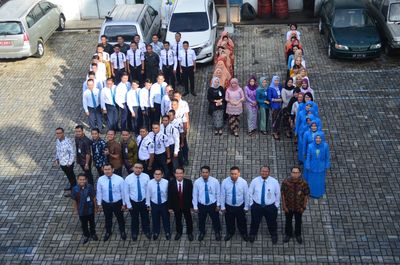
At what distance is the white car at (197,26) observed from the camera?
17219 millimetres

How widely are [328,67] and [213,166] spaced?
6.43 m

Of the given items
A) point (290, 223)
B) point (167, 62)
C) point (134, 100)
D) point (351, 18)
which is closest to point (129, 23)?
point (167, 62)

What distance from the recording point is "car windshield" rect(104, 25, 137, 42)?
56.4 feet

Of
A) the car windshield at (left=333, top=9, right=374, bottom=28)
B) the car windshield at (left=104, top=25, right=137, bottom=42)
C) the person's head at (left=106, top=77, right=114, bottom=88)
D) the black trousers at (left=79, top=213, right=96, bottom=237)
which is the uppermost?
the person's head at (left=106, top=77, right=114, bottom=88)

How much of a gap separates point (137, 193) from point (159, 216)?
728 millimetres

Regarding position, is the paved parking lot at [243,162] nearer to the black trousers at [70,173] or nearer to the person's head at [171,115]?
the black trousers at [70,173]

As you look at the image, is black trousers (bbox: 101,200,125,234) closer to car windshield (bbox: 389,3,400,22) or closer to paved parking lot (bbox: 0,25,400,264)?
paved parking lot (bbox: 0,25,400,264)

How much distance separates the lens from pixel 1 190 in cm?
1262

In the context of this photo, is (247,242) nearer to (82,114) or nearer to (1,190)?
(1,190)

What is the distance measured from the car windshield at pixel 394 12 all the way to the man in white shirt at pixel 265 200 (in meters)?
10.2

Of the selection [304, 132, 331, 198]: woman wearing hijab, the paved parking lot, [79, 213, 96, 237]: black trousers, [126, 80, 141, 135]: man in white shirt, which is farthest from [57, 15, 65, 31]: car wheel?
[304, 132, 331, 198]: woman wearing hijab

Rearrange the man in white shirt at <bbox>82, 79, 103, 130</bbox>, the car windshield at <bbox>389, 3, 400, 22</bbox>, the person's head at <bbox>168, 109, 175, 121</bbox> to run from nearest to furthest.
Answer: the person's head at <bbox>168, 109, 175, 121</bbox> → the man in white shirt at <bbox>82, 79, 103, 130</bbox> → the car windshield at <bbox>389, 3, 400, 22</bbox>

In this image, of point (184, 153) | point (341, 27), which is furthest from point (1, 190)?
point (341, 27)

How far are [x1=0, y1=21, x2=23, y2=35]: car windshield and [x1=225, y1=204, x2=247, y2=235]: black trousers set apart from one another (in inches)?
439
